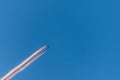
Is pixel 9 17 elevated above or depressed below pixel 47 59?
above

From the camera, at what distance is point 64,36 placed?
0.68 m

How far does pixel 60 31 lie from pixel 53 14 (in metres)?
0.07

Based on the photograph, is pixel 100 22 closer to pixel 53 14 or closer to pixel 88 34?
pixel 88 34

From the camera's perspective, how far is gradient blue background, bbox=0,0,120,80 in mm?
654

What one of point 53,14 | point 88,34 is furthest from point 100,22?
point 53,14

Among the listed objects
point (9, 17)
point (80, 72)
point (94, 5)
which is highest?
point (9, 17)

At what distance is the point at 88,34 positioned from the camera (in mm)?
668

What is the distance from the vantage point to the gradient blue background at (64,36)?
65cm

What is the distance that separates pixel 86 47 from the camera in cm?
68

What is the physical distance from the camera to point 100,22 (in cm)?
65

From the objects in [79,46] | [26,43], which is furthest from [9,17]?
[79,46]

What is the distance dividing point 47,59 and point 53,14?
0.56 ft

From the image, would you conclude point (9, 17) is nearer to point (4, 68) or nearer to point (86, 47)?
point (4, 68)

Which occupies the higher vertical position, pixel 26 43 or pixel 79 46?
pixel 26 43
